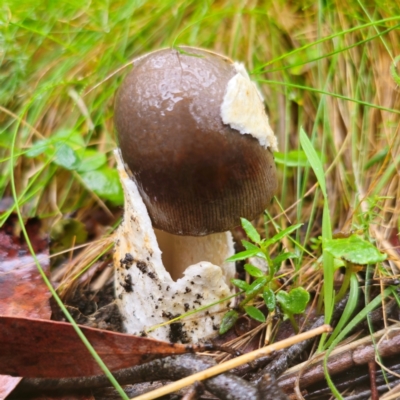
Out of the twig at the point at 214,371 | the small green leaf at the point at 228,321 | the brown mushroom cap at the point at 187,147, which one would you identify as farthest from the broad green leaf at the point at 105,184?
the twig at the point at 214,371

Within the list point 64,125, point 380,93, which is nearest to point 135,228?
point 64,125

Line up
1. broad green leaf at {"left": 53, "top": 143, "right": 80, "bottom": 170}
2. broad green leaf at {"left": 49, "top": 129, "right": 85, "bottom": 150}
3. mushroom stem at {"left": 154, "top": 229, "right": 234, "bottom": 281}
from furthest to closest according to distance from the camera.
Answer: broad green leaf at {"left": 49, "top": 129, "right": 85, "bottom": 150} → broad green leaf at {"left": 53, "top": 143, "right": 80, "bottom": 170} → mushroom stem at {"left": 154, "top": 229, "right": 234, "bottom": 281}

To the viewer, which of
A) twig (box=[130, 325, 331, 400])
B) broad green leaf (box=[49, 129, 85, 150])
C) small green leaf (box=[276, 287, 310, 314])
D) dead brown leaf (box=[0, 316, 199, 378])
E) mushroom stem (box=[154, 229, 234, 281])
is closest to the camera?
twig (box=[130, 325, 331, 400])

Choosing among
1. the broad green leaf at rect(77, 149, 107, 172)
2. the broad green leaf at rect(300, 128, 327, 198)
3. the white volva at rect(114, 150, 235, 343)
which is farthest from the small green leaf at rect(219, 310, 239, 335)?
the broad green leaf at rect(77, 149, 107, 172)

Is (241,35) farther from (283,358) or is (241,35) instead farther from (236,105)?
(283,358)

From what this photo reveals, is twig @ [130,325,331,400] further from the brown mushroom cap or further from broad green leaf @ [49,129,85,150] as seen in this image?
broad green leaf @ [49,129,85,150]

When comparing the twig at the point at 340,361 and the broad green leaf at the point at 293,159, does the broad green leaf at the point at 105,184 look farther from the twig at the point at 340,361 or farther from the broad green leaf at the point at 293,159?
the twig at the point at 340,361

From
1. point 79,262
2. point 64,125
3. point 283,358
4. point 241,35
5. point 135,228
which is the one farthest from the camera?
point 241,35

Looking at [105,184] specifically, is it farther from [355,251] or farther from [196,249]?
[355,251]
